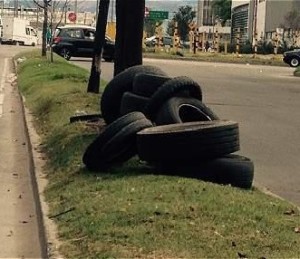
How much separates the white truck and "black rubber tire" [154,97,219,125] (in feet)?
232

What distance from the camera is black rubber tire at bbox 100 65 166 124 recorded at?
11086 millimetres

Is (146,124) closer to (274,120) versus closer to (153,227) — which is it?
(153,227)

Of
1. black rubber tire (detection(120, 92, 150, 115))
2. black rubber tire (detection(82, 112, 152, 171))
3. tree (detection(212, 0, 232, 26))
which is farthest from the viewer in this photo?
tree (detection(212, 0, 232, 26))

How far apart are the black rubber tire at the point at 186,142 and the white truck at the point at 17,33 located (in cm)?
7210

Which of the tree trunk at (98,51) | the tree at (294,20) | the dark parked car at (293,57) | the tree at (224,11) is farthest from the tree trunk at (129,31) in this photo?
the tree at (224,11)

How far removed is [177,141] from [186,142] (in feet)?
0.31

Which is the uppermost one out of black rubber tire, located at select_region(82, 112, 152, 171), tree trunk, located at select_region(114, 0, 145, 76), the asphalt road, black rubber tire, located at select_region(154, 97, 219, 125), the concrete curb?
tree trunk, located at select_region(114, 0, 145, 76)

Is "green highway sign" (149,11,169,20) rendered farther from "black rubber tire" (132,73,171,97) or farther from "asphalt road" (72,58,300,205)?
"black rubber tire" (132,73,171,97)

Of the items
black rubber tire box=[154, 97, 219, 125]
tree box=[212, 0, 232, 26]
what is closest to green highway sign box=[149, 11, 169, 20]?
tree box=[212, 0, 232, 26]

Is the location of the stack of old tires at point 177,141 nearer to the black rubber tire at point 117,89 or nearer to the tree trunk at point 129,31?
the black rubber tire at point 117,89

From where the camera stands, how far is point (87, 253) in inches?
243

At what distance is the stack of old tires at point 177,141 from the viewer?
27.8 ft

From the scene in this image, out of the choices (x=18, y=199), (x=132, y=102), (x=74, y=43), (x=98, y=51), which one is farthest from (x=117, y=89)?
(x=74, y=43)

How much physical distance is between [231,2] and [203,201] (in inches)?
4911
